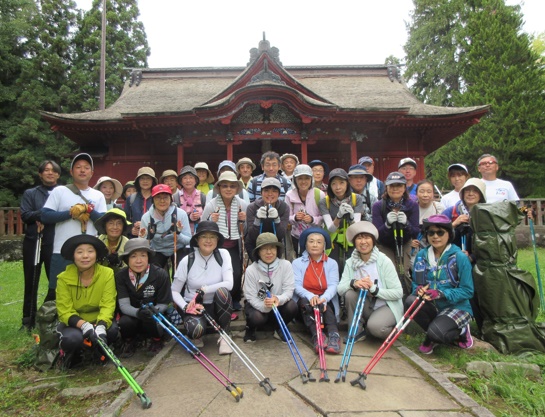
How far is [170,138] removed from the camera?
1127 cm

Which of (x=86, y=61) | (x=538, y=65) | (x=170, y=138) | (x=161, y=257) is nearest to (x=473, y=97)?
(x=538, y=65)

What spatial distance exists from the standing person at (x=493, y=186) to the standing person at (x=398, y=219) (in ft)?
4.13

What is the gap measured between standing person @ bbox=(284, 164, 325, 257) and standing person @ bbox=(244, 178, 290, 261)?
220 mm

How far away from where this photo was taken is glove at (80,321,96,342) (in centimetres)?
329

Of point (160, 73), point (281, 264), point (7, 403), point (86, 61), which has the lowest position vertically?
point (7, 403)

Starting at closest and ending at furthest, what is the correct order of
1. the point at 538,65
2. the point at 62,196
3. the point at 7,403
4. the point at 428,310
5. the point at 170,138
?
the point at 7,403 < the point at 428,310 < the point at 62,196 < the point at 170,138 < the point at 538,65

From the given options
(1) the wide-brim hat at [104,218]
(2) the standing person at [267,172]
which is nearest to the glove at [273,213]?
(2) the standing person at [267,172]

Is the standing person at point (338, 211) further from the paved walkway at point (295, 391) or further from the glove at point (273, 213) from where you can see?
the paved walkway at point (295, 391)

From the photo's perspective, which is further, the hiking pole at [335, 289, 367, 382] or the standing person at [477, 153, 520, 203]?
the standing person at [477, 153, 520, 203]

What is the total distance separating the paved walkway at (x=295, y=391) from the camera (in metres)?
2.68

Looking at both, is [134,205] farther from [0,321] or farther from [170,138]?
[170,138]

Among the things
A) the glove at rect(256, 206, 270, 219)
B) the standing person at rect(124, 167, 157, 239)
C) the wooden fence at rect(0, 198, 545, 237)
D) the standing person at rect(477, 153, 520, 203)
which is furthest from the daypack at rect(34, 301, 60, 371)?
the wooden fence at rect(0, 198, 545, 237)

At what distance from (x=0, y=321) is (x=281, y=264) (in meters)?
4.45

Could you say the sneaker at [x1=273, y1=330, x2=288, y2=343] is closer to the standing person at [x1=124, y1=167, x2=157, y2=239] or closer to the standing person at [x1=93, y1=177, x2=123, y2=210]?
the standing person at [x1=124, y1=167, x2=157, y2=239]
